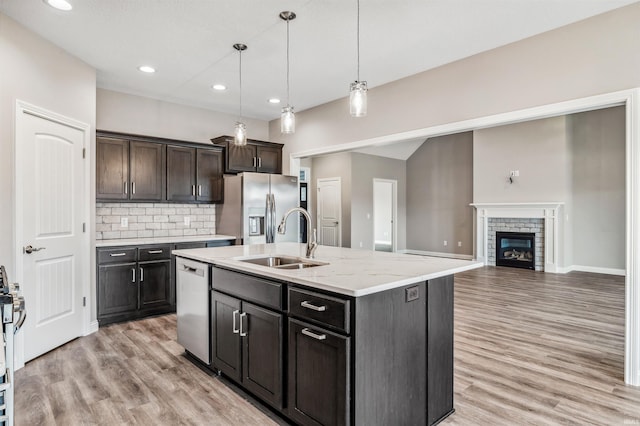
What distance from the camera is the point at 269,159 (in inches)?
226

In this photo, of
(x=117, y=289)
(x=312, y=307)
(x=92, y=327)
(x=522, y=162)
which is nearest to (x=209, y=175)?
(x=117, y=289)

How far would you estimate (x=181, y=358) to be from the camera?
3137 mm

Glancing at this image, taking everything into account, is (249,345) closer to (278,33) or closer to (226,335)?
(226,335)

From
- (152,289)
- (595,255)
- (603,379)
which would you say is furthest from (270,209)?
(595,255)

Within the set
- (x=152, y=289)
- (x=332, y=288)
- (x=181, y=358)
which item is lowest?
(x=181, y=358)

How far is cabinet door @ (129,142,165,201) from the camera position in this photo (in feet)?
14.7

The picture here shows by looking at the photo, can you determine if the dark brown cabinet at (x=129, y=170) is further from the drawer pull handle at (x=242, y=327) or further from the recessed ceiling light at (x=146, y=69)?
the drawer pull handle at (x=242, y=327)

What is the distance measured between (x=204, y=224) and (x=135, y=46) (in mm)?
2656

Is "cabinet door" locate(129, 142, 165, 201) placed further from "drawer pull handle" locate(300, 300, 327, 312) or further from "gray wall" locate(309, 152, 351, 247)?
"gray wall" locate(309, 152, 351, 247)

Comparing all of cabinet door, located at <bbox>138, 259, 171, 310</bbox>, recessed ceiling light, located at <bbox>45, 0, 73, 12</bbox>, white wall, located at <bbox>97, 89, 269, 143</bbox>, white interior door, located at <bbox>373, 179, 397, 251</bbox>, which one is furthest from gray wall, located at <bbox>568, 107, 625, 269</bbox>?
recessed ceiling light, located at <bbox>45, 0, 73, 12</bbox>

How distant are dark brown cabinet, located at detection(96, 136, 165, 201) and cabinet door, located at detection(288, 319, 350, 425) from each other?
10.8 ft

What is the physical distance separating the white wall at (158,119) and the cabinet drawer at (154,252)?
156cm

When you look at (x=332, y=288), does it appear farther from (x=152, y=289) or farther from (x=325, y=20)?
(x=152, y=289)

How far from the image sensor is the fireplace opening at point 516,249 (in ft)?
24.8
